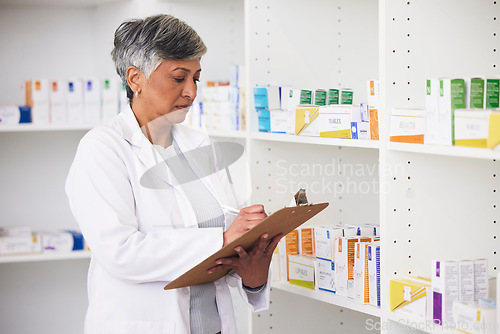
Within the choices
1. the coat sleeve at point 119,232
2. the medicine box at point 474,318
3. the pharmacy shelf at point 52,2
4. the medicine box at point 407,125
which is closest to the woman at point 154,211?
the coat sleeve at point 119,232

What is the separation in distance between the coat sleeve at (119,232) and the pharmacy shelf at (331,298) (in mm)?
464

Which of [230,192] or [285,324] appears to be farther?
[285,324]

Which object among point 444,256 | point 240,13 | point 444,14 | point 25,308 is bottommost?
point 25,308

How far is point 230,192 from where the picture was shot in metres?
1.99

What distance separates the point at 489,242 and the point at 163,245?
0.88m

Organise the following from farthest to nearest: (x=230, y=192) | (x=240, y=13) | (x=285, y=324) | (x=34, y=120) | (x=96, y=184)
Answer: (x=240, y=13), (x=34, y=120), (x=285, y=324), (x=230, y=192), (x=96, y=184)

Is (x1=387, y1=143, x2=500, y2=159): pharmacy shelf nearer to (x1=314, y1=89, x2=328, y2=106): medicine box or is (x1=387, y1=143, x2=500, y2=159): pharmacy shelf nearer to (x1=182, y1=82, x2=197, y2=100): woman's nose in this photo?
(x1=314, y1=89, x2=328, y2=106): medicine box

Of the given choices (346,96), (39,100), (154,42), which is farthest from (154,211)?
(39,100)

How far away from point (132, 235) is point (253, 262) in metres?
0.34

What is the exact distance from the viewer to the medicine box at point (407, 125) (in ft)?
5.23

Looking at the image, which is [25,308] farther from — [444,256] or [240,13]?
[444,256]

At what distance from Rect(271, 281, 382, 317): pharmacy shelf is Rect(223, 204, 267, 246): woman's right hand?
426mm

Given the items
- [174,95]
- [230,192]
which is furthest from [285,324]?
[174,95]

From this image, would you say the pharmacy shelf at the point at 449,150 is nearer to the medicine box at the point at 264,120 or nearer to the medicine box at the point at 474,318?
the medicine box at the point at 474,318
